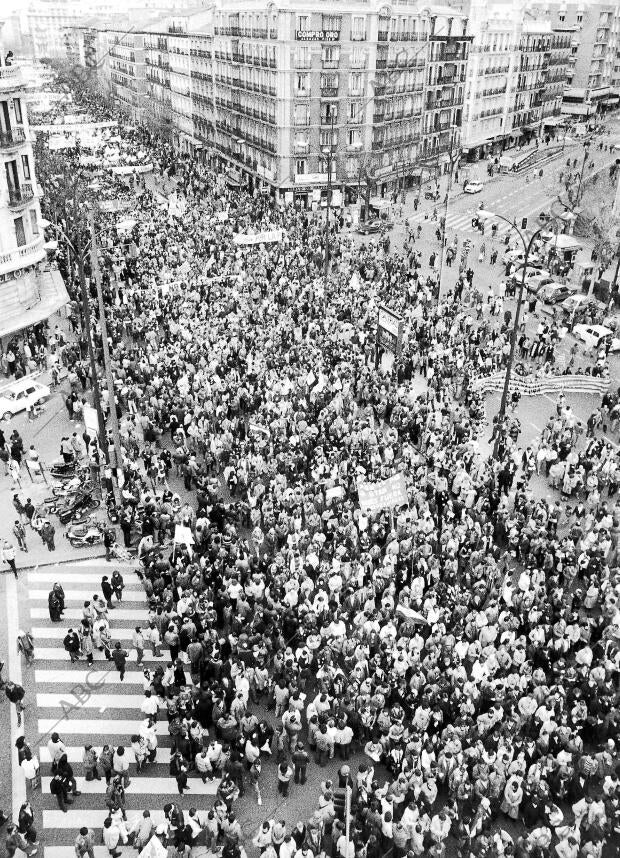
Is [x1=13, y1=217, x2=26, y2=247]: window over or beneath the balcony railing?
beneath

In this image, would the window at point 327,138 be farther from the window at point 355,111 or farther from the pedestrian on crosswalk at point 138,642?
the pedestrian on crosswalk at point 138,642

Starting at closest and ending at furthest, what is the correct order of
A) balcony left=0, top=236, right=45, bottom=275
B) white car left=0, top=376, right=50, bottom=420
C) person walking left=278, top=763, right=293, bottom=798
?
person walking left=278, top=763, right=293, bottom=798 < white car left=0, top=376, right=50, bottom=420 < balcony left=0, top=236, right=45, bottom=275

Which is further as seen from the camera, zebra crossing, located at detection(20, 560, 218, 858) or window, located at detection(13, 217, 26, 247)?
window, located at detection(13, 217, 26, 247)

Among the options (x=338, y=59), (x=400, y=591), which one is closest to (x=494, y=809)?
(x=400, y=591)

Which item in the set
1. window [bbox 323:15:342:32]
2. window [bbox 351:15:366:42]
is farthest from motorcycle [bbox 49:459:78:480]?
window [bbox 351:15:366:42]

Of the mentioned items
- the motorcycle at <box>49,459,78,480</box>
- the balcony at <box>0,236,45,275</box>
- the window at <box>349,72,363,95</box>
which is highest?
the window at <box>349,72,363,95</box>

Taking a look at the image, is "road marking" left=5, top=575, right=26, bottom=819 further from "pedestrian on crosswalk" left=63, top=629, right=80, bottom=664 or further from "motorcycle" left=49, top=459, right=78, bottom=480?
"motorcycle" left=49, top=459, right=78, bottom=480

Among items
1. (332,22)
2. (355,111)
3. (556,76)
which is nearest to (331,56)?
(332,22)
